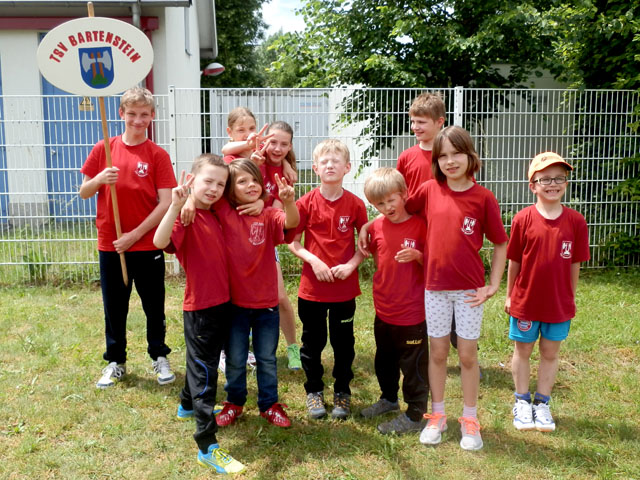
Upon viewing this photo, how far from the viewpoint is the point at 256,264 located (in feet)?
9.95

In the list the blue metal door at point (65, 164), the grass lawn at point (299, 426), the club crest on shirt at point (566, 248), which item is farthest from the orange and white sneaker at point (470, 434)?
the blue metal door at point (65, 164)

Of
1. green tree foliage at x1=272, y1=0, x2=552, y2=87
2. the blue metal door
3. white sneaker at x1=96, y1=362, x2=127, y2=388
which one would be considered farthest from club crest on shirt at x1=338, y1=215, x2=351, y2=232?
green tree foliage at x1=272, y1=0, x2=552, y2=87

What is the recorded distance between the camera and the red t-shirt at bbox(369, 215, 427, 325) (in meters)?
3.11

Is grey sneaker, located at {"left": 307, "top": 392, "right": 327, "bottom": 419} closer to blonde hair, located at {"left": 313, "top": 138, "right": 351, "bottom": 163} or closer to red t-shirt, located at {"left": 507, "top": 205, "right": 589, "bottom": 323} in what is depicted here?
red t-shirt, located at {"left": 507, "top": 205, "right": 589, "bottom": 323}

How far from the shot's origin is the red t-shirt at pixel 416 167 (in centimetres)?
354

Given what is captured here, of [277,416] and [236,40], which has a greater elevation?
[236,40]

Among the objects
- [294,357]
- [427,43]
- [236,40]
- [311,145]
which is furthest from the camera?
[236,40]

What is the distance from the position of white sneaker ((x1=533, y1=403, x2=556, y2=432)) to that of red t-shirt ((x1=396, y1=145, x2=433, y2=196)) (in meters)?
1.43

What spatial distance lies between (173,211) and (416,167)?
1552 millimetres

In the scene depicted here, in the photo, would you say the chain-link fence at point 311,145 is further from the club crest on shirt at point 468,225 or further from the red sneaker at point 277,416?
the club crest on shirt at point 468,225

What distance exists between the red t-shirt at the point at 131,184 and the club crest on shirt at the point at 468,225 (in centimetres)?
186

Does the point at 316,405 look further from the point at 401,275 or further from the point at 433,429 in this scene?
the point at 401,275

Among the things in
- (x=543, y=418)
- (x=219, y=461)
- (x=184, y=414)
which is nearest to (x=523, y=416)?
(x=543, y=418)

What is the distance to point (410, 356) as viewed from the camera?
3.16m
